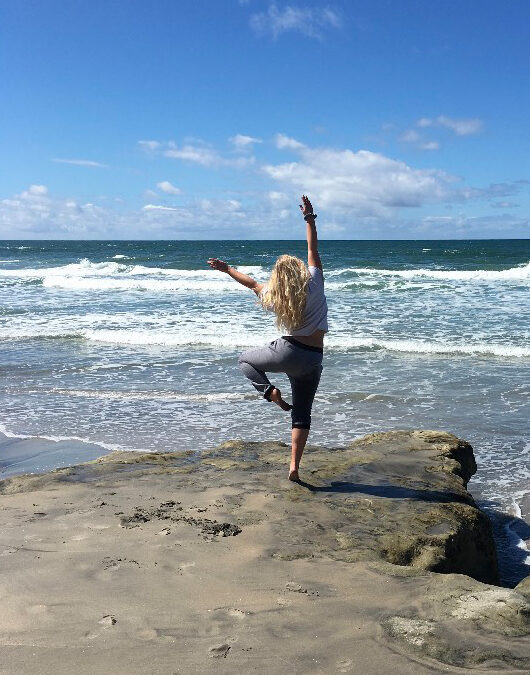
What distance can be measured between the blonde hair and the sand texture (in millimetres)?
1250

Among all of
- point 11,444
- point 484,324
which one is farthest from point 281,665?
point 484,324

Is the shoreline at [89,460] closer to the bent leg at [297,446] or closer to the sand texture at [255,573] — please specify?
the sand texture at [255,573]

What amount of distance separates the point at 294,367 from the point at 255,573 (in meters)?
1.67

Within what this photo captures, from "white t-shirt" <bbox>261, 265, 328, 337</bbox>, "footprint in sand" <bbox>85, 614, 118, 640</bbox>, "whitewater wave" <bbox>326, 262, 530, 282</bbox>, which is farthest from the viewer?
"whitewater wave" <bbox>326, 262, 530, 282</bbox>

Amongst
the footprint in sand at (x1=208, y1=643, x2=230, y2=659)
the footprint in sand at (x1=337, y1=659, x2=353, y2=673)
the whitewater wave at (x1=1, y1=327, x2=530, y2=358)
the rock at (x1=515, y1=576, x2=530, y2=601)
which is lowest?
the whitewater wave at (x1=1, y1=327, x2=530, y2=358)

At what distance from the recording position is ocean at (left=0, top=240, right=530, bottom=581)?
7750 mm

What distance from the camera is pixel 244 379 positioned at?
11.1 metres

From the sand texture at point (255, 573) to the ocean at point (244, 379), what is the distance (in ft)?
3.93

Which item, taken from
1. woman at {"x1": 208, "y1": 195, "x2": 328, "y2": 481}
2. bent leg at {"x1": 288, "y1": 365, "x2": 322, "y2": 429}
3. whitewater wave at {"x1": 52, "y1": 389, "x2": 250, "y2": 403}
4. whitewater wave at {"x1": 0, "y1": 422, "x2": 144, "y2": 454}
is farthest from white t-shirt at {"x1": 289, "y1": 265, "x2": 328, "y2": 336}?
whitewater wave at {"x1": 52, "y1": 389, "x2": 250, "y2": 403}

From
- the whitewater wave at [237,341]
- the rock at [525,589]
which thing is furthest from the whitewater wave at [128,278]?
the rock at [525,589]

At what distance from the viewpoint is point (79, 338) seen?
15602 mm

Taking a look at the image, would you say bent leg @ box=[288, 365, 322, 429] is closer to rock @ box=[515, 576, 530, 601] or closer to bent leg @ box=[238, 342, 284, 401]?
bent leg @ box=[238, 342, 284, 401]

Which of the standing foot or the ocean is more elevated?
the standing foot

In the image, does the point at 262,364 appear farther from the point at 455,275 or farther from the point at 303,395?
the point at 455,275
